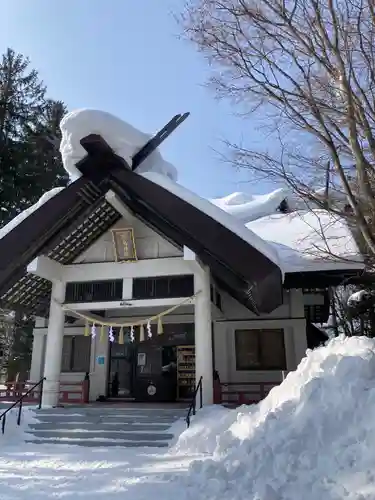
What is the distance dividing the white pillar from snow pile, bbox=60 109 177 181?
3480 millimetres

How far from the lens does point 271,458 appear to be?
17.7 ft

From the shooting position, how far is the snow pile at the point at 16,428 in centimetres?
892

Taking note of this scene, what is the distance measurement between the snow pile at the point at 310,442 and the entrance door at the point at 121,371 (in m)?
7.47

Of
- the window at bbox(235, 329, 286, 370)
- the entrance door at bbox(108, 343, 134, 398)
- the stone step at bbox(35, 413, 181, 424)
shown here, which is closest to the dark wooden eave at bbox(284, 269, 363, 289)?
the window at bbox(235, 329, 286, 370)

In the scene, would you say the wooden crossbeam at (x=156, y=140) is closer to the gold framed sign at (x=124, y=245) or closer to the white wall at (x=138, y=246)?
the white wall at (x=138, y=246)

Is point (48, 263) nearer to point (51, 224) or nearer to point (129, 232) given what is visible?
point (51, 224)

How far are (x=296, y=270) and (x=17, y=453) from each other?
719cm

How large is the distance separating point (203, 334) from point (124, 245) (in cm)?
317

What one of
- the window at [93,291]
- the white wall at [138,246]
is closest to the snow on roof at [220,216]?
the white wall at [138,246]

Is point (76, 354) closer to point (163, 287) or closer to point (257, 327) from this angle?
point (163, 287)

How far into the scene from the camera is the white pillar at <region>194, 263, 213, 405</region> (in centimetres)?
1003

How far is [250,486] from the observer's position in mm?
5016

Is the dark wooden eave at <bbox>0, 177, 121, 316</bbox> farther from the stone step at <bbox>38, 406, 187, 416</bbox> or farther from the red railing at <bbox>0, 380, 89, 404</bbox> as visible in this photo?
the stone step at <bbox>38, 406, 187, 416</bbox>

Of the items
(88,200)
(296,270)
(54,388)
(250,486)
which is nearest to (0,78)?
(88,200)
